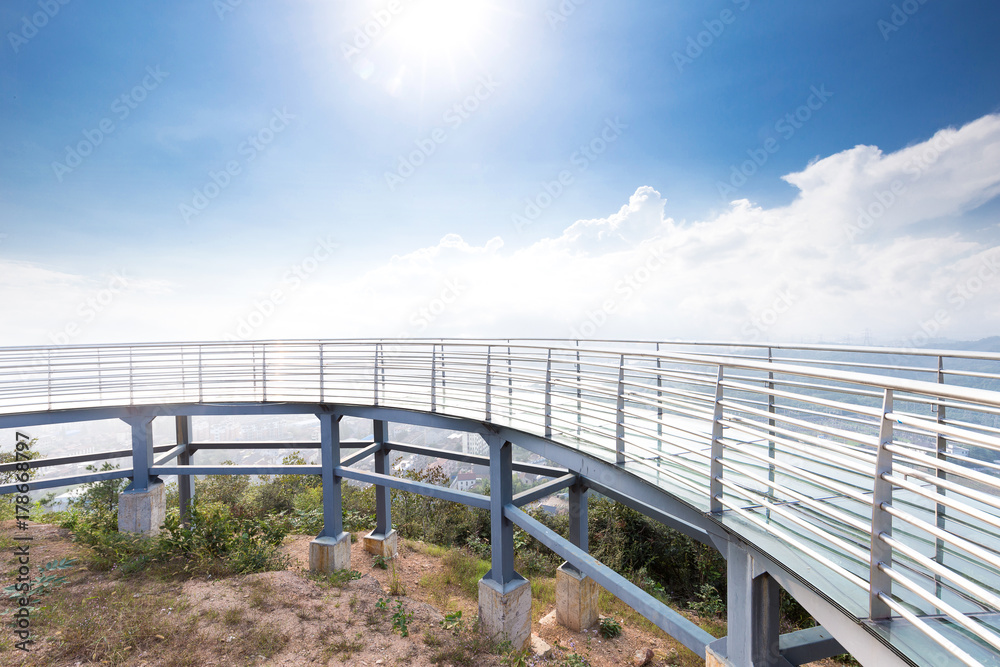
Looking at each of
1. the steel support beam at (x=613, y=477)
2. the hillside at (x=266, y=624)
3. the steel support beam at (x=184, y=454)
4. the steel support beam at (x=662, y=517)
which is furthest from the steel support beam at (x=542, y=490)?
the steel support beam at (x=184, y=454)

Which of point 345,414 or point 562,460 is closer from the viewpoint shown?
point 562,460

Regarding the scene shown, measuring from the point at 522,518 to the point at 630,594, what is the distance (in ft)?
7.74

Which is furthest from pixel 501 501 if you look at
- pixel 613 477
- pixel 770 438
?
pixel 770 438

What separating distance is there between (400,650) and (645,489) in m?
5.35

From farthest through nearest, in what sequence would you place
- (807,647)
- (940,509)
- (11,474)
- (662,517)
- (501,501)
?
(11,474), (501,501), (662,517), (940,509), (807,647)

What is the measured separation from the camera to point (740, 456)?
18.3 ft

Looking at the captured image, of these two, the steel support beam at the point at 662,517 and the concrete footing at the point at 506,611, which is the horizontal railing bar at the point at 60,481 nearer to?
the concrete footing at the point at 506,611

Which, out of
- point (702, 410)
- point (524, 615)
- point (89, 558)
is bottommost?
point (524, 615)

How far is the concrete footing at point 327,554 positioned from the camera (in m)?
9.93

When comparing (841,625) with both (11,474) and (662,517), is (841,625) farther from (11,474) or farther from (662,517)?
(11,474)

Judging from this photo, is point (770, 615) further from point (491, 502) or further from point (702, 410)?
point (491, 502)

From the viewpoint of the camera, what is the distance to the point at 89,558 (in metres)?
9.25

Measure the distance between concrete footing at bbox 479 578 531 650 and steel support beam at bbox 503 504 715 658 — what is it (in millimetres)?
1398

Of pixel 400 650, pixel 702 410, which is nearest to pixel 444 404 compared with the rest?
pixel 400 650
